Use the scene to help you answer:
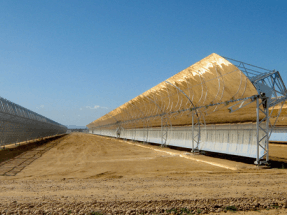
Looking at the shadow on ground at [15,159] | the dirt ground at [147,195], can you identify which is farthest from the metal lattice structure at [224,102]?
the shadow on ground at [15,159]

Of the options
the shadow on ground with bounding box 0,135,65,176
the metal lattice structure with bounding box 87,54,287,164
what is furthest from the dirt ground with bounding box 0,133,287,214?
the metal lattice structure with bounding box 87,54,287,164

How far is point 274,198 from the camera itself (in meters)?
6.07

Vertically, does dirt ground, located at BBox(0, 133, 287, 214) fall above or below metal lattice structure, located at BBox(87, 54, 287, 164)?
below

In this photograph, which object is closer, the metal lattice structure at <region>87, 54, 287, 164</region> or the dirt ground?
the dirt ground

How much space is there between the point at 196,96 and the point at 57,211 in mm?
12797

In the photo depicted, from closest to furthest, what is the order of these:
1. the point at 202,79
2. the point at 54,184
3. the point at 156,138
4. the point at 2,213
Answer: the point at 2,213 → the point at 54,184 → the point at 202,79 → the point at 156,138

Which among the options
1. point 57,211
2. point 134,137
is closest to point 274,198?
point 57,211

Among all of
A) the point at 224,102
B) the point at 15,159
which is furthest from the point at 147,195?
the point at 15,159

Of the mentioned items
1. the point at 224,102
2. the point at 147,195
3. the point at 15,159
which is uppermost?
the point at 224,102

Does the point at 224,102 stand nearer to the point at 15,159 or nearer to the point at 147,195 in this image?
the point at 147,195

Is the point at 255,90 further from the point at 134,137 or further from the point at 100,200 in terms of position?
the point at 134,137

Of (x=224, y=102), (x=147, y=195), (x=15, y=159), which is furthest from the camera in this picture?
(x=15, y=159)

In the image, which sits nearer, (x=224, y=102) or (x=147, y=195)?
(x=147, y=195)

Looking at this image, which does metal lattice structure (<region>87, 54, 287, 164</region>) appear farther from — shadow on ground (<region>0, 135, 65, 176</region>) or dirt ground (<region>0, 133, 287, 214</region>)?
shadow on ground (<region>0, 135, 65, 176</region>)
